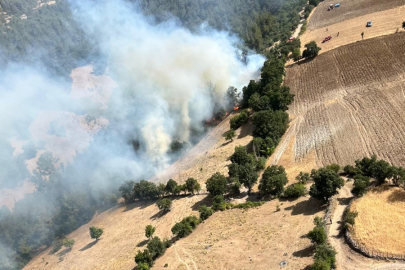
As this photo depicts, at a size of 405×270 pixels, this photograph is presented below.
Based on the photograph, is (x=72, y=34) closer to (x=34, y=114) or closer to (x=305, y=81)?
(x=34, y=114)

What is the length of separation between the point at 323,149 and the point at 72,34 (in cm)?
11186

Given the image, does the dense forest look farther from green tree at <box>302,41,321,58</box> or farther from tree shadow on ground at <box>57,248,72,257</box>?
green tree at <box>302,41,321,58</box>

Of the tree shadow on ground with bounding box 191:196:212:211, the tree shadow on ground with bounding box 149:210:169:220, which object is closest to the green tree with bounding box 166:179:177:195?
the tree shadow on ground with bounding box 149:210:169:220

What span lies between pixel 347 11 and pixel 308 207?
99.5 metres

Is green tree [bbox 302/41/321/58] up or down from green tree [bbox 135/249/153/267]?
Answer: up

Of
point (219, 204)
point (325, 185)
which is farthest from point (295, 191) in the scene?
point (219, 204)

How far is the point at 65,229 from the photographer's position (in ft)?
258

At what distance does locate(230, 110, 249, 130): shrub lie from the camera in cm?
8218

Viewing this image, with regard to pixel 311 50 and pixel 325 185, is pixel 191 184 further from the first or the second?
pixel 311 50

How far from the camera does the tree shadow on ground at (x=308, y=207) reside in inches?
1801

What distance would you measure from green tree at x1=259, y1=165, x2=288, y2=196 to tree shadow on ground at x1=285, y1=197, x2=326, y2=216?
15.7 feet

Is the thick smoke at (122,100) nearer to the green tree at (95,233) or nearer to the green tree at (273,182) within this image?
the green tree at (95,233)

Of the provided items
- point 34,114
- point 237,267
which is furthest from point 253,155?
point 34,114

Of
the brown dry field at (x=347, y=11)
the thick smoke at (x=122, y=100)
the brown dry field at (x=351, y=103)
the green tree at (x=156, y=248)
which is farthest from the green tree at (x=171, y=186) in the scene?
the brown dry field at (x=347, y=11)
